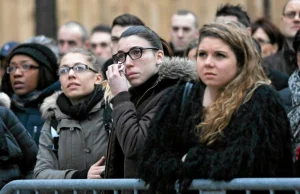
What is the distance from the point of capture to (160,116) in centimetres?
608

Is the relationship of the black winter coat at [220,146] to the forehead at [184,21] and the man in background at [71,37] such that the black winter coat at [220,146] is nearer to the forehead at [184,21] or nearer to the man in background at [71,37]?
the forehead at [184,21]

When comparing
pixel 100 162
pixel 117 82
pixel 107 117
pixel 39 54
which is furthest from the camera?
pixel 39 54

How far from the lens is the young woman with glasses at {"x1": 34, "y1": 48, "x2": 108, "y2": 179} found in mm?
7242

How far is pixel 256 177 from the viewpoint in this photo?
571cm

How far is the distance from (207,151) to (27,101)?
10.1ft

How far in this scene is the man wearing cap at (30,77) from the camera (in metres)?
8.55

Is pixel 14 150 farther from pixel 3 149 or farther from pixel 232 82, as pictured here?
pixel 232 82

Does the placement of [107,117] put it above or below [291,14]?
below

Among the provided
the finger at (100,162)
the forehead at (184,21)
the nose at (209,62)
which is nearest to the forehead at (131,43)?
the nose at (209,62)

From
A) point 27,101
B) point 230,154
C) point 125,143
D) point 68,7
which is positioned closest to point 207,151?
point 230,154

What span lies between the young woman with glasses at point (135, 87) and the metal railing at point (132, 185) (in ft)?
0.89

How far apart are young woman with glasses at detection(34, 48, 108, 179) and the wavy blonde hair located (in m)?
1.29

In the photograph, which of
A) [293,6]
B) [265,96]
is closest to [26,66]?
[293,6]

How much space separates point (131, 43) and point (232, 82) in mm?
912
